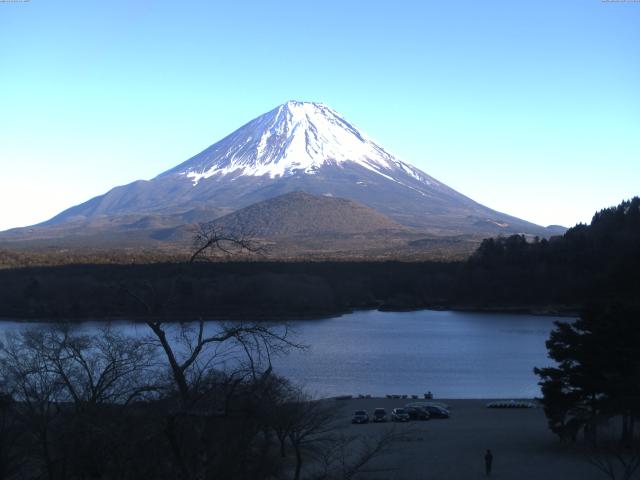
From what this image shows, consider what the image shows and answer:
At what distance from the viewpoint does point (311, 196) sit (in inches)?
3580

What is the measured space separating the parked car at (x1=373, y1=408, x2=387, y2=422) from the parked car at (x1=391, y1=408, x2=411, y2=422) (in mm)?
145

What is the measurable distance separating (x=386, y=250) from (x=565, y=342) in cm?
5737

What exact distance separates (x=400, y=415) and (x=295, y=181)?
299ft

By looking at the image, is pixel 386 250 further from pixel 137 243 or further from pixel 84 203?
pixel 84 203

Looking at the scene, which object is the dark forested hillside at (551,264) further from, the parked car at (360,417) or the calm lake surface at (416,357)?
the parked car at (360,417)

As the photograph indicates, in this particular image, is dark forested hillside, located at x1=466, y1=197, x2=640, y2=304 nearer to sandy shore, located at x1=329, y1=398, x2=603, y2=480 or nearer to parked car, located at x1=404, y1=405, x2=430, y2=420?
parked car, located at x1=404, y1=405, x2=430, y2=420

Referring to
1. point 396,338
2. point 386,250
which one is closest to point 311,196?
point 386,250

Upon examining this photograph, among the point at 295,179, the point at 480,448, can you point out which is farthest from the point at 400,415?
the point at 295,179

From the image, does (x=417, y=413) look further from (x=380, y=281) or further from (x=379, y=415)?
(x=380, y=281)

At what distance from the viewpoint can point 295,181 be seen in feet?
344

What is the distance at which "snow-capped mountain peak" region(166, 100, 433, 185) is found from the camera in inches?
4409

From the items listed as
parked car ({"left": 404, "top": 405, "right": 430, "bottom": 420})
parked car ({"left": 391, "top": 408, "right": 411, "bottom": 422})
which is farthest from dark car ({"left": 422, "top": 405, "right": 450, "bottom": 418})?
parked car ({"left": 391, "top": 408, "right": 411, "bottom": 422})

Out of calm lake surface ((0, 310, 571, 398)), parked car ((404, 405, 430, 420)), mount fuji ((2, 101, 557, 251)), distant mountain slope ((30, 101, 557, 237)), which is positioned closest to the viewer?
parked car ((404, 405, 430, 420))

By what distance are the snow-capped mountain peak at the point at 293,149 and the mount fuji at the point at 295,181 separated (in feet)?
0.42
